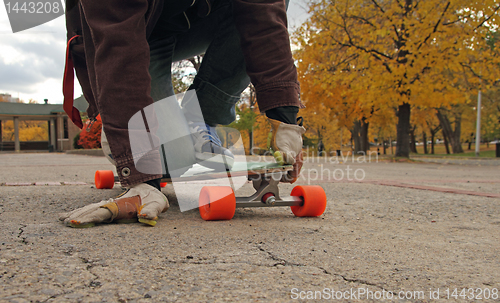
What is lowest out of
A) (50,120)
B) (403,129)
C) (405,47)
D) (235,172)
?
(235,172)

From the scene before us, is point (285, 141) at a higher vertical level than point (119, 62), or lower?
lower

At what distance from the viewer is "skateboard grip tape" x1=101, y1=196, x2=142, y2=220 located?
133cm

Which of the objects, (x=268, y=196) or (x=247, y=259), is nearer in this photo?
(x=247, y=259)

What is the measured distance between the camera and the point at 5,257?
90cm

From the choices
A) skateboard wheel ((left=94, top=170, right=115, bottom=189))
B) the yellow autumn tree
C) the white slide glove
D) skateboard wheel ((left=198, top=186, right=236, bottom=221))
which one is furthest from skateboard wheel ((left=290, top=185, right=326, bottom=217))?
the yellow autumn tree

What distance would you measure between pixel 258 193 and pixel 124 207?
25.8 inches

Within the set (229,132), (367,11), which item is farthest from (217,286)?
(367,11)

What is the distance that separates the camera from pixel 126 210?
1.36 meters

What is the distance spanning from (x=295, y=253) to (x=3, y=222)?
1167 millimetres

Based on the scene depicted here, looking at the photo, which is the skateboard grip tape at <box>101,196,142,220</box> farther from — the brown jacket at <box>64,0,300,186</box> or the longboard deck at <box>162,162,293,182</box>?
the longboard deck at <box>162,162,293,182</box>

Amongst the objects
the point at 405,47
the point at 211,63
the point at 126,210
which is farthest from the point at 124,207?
the point at 405,47

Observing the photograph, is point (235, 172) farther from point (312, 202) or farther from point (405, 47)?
point (405, 47)

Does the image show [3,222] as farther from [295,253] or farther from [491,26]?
[491,26]

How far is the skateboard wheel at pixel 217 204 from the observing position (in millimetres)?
1497
